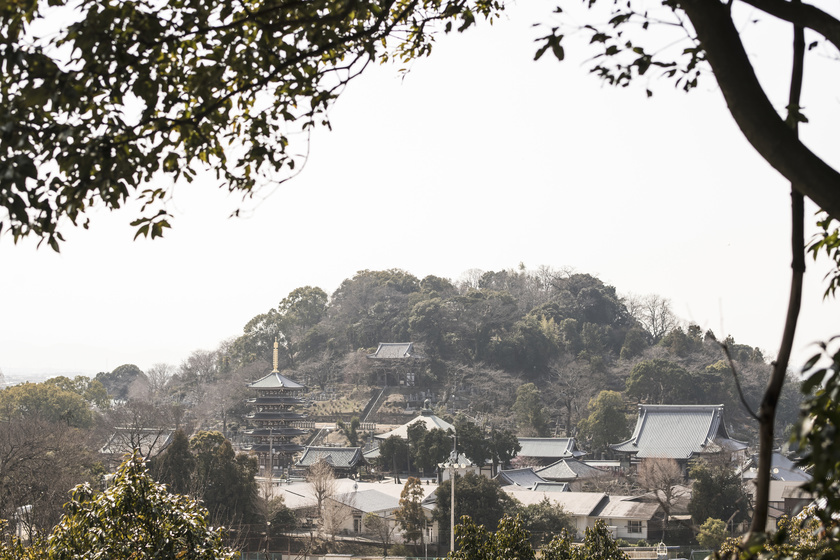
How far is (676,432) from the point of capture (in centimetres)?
2881

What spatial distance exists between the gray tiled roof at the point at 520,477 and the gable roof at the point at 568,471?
71 centimetres

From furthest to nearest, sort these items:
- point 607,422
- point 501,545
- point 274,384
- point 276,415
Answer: point 607,422, point 274,384, point 276,415, point 501,545

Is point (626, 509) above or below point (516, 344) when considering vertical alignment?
below

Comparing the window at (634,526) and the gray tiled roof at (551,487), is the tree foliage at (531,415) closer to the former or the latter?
the gray tiled roof at (551,487)

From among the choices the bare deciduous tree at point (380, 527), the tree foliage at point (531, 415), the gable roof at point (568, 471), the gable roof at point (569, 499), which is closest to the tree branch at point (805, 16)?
the bare deciduous tree at point (380, 527)

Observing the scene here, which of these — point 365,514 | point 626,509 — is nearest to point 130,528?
point 365,514

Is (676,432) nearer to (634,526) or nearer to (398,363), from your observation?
(634,526)

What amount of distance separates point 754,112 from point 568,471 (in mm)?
25654

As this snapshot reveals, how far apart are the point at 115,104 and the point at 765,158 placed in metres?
1.65

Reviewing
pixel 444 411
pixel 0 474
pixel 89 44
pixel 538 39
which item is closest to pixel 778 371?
pixel 538 39

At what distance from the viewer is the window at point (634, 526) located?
19.5 metres

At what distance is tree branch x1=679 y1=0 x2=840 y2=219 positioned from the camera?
151 centimetres

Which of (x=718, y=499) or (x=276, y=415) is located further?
(x=276, y=415)

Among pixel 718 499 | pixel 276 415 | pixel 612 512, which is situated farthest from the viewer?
pixel 276 415
